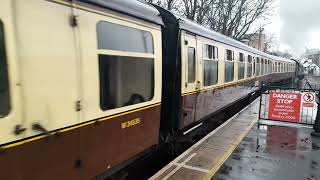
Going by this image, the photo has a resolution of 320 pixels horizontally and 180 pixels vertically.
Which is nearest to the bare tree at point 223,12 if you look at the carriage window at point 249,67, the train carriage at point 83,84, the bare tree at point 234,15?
the bare tree at point 234,15

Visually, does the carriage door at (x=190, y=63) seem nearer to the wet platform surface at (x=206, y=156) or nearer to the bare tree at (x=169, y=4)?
the wet platform surface at (x=206, y=156)

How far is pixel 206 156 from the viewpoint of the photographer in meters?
6.47

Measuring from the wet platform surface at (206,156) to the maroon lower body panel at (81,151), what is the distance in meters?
0.73

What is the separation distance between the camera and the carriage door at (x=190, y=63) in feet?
22.1

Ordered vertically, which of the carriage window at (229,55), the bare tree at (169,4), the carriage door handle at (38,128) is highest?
the bare tree at (169,4)

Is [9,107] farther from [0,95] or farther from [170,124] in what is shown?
[170,124]

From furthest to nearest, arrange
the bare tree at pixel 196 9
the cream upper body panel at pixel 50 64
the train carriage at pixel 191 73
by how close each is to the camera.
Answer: the bare tree at pixel 196 9
the train carriage at pixel 191 73
the cream upper body panel at pixel 50 64

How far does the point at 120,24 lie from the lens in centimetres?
436

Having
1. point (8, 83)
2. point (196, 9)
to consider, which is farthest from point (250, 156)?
point (196, 9)

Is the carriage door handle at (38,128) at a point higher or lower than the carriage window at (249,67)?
lower

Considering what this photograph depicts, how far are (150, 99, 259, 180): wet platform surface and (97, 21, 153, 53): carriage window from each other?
6.75 feet

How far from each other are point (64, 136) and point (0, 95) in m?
0.85

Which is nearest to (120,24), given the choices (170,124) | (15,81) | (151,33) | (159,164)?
(151,33)

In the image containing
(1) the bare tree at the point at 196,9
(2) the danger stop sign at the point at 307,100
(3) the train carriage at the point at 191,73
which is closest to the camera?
(3) the train carriage at the point at 191,73
